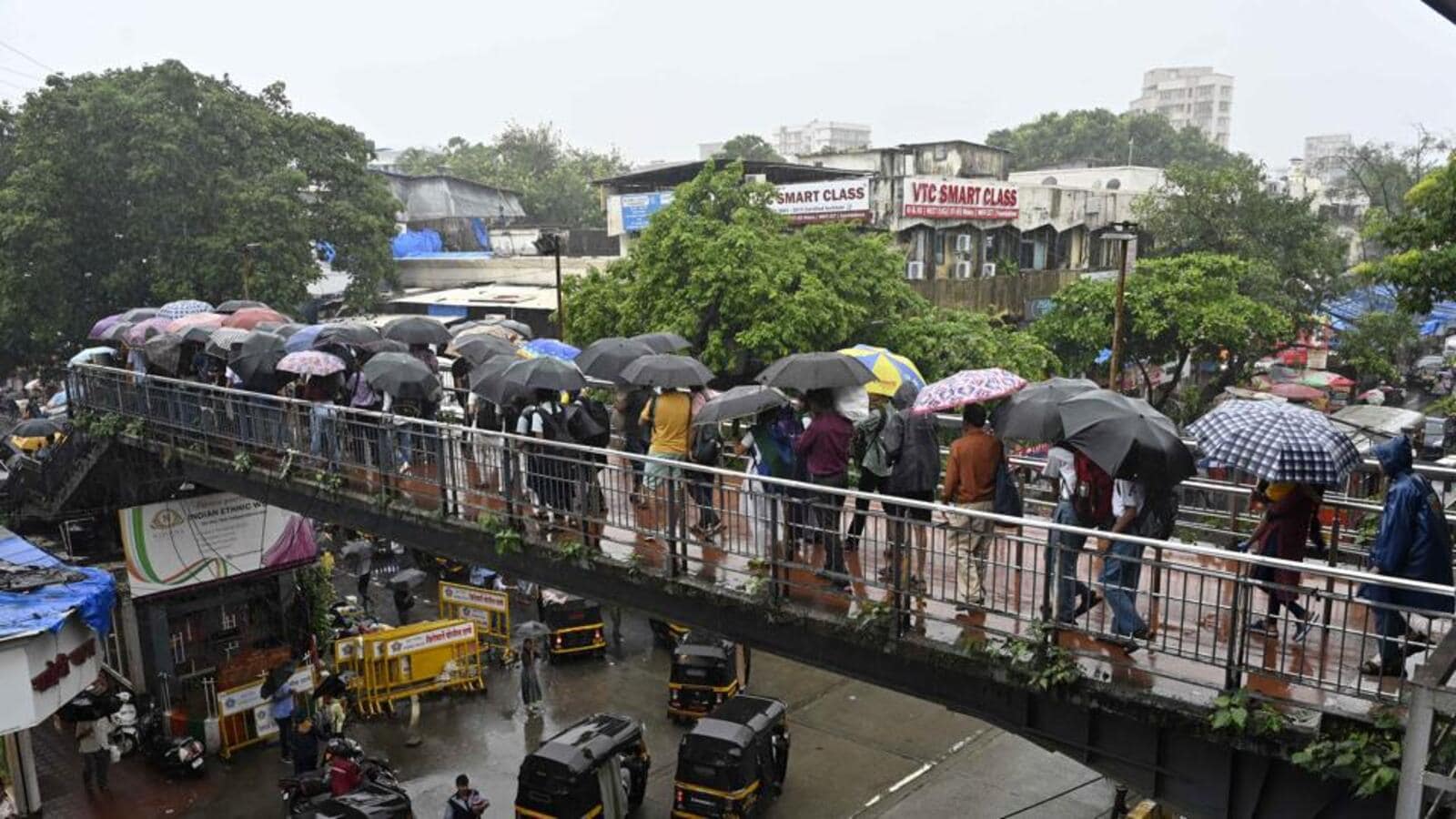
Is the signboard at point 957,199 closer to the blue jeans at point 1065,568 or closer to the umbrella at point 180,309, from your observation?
the umbrella at point 180,309

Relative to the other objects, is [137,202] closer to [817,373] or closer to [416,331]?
[416,331]

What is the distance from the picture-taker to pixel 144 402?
16484 mm

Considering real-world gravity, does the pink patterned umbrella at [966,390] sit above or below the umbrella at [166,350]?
above

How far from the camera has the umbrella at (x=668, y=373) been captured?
32.2ft

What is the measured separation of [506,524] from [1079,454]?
5730 millimetres

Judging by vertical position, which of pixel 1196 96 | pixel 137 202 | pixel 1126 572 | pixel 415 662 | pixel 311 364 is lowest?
pixel 415 662

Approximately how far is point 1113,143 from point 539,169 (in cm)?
4218

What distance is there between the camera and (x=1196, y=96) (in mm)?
158875

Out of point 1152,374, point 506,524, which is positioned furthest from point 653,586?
point 1152,374

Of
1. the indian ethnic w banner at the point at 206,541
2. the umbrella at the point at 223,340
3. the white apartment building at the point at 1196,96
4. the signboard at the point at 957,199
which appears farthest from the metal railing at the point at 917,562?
the white apartment building at the point at 1196,96

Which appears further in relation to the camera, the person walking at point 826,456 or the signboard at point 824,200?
the signboard at point 824,200

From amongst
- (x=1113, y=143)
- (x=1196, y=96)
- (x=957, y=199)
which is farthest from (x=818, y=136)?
(x=957, y=199)

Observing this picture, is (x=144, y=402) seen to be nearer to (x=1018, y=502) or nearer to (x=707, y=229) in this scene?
(x=707, y=229)

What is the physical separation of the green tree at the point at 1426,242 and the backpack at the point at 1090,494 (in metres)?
7.05
